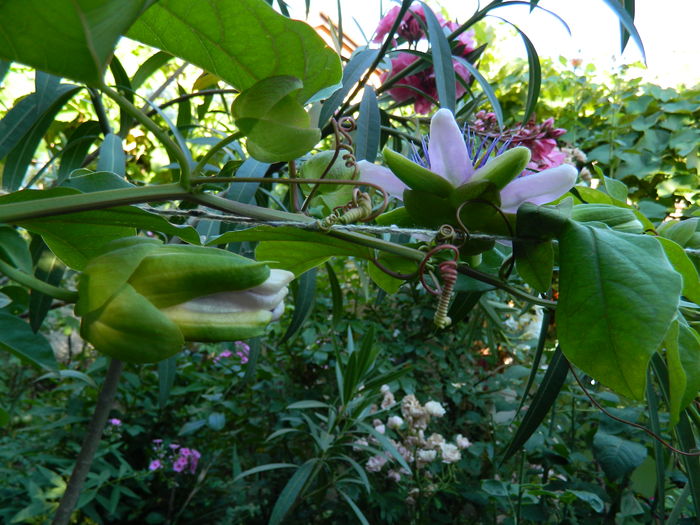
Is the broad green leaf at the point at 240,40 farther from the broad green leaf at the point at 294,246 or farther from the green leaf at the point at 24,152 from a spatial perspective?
the green leaf at the point at 24,152

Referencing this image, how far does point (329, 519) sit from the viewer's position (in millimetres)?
1510

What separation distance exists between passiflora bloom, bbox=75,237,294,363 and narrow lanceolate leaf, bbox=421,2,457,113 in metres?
0.38

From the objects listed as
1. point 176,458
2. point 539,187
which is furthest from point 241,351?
point 539,187

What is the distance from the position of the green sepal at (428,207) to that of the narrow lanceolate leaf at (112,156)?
45cm

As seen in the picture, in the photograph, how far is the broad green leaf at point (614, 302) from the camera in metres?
0.24

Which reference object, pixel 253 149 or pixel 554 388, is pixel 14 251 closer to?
pixel 253 149

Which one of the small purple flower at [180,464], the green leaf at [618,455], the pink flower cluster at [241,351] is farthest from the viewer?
the pink flower cluster at [241,351]

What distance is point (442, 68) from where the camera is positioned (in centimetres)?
58

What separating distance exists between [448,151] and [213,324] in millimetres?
161

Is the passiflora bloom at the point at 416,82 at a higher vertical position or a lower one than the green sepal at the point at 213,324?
higher

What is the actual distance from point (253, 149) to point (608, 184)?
342mm

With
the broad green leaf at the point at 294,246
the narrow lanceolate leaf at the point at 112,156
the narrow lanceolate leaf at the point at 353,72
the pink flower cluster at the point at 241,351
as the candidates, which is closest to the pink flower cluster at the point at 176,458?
the pink flower cluster at the point at 241,351

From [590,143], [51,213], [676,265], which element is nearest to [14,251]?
[51,213]

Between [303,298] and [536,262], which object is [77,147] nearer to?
[303,298]
